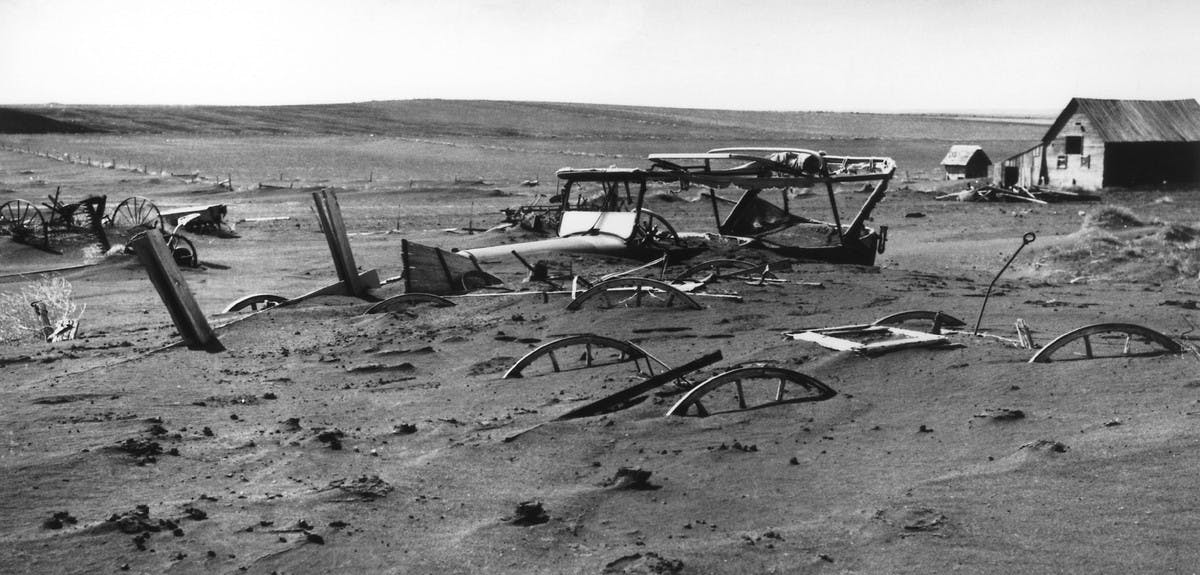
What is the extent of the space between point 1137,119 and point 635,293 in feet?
111

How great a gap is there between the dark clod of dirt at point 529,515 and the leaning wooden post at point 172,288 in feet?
18.1

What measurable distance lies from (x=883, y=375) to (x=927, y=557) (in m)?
3.24

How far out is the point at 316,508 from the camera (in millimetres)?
6254

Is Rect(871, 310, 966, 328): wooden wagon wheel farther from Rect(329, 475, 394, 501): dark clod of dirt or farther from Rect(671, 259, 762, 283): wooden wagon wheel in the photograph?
Rect(329, 475, 394, 501): dark clod of dirt

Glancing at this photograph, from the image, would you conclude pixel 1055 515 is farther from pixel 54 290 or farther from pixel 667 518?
pixel 54 290

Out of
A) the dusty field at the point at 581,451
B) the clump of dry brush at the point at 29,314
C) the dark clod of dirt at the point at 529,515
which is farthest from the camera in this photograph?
the clump of dry brush at the point at 29,314

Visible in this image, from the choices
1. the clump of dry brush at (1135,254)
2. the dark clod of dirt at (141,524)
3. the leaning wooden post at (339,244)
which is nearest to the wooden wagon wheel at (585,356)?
the dark clod of dirt at (141,524)

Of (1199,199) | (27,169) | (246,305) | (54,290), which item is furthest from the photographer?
(27,169)

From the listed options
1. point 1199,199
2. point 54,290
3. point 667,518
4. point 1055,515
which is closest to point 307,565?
point 667,518

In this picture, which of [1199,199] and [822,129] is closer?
[1199,199]

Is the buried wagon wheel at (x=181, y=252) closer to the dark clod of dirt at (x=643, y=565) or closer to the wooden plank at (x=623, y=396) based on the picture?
the wooden plank at (x=623, y=396)

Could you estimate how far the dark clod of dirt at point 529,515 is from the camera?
602 centimetres

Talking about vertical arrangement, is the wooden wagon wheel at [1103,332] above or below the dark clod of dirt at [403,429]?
above

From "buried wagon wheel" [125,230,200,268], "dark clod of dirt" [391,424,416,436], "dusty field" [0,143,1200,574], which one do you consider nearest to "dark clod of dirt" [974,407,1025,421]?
"dusty field" [0,143,1200,574]
